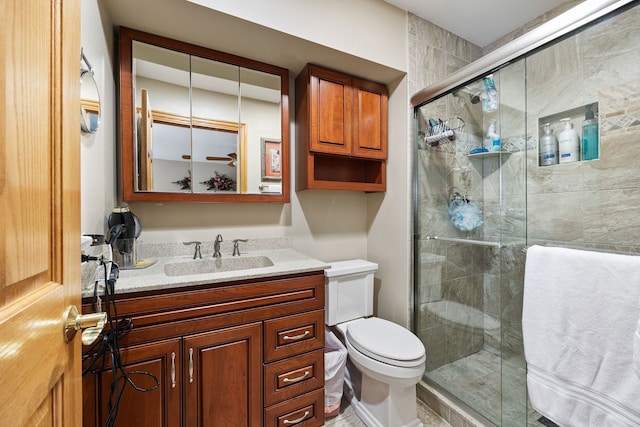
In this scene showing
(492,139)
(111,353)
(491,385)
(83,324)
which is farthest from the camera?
(492,139)

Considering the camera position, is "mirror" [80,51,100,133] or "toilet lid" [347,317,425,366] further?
"toilet lid" [347,317,425,366]

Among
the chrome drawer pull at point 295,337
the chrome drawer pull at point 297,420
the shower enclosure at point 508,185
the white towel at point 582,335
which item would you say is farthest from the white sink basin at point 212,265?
the white towel at point 582,335

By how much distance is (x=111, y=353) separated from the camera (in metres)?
0.94

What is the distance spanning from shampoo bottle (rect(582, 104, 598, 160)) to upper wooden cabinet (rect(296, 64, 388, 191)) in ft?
3.58


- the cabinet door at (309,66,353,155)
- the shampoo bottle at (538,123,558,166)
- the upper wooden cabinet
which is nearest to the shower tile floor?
the shampoo bottle at (538,123,558,166)

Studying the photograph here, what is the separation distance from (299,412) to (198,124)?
172cm

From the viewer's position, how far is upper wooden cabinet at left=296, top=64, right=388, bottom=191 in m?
1.75

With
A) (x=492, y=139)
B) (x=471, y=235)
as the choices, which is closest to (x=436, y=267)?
(x=471, y=235)

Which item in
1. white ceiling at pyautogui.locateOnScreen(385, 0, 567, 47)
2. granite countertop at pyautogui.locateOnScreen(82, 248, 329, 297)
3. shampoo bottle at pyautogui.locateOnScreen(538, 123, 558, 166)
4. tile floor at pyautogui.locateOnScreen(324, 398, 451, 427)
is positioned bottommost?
tile floor at pyautogui.locateOnScreen(324, 398, 451, 427)

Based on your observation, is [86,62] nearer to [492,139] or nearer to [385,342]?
[385,342]

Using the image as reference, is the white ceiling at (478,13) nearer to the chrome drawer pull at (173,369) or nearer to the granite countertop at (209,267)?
the granite countertop at (209,267)

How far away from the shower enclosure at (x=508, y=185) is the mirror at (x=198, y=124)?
1026 mm

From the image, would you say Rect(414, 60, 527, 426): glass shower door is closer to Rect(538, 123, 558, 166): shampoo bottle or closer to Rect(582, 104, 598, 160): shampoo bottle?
Rect(538, 123, 558, 166): shampoo bottle

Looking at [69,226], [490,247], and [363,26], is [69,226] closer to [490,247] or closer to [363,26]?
[363,26]
